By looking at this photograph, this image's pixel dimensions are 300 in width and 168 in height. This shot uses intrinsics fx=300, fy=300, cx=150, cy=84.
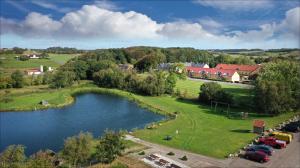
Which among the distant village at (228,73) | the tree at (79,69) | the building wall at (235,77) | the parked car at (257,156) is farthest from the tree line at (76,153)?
the tree at (79,69)

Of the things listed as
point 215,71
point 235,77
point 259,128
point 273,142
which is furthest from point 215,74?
point 273,142

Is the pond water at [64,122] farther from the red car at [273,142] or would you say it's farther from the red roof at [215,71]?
the red roof at [215,71]

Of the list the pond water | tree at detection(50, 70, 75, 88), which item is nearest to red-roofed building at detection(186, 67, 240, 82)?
the pond water

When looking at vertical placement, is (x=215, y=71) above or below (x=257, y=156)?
above

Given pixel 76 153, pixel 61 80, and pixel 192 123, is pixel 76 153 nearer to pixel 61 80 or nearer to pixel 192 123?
pixel 192 123

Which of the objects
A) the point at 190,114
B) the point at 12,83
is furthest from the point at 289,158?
the point at 12,83

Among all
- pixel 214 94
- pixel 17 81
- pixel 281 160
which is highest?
pixel 214 94

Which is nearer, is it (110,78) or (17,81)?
(110,78)

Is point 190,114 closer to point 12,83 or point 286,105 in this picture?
point 286,105
